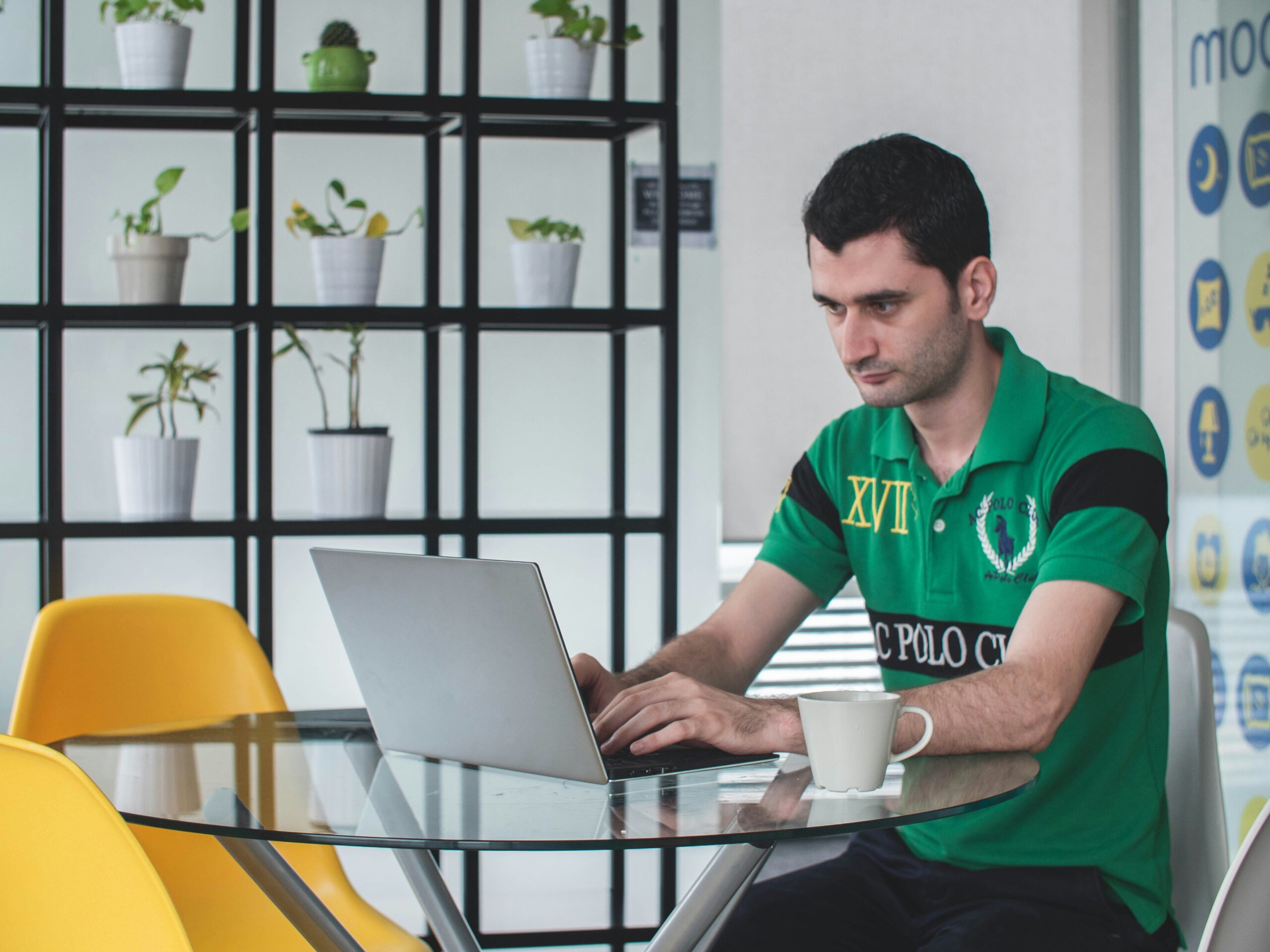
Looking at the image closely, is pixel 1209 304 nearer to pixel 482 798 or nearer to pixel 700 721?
pixel 700 721

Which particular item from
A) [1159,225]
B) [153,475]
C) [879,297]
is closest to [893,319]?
[879,297]

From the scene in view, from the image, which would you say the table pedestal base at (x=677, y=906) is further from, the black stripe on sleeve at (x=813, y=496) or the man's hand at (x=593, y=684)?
the black stripe on sleeve at (x=813, y=496)

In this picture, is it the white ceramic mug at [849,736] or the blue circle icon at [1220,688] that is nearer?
the white ceramic mug at [849,736]

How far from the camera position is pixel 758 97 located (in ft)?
11.3

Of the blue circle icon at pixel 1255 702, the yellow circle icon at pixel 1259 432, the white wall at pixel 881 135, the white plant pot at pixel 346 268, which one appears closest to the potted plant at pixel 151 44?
the white plant pot at pixel 346 268

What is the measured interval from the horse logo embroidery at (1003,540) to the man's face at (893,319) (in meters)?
0.18

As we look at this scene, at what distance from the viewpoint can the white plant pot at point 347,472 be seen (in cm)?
262

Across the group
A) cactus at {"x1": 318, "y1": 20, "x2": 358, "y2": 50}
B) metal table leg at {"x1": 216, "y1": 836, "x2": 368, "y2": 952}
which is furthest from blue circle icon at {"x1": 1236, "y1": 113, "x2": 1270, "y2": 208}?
metal table leg at {"x1": 216, "y1": 836, "x2": 368, "y2": 952}

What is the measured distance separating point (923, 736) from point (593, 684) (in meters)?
0.41

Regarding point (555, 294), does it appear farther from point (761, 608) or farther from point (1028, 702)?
point (1028, 702)

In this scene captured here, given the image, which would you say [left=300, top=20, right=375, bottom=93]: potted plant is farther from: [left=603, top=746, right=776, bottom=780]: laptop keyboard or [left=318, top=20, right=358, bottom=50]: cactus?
[left=603, top=746, right=776, bottom=780]: laptop keyboard

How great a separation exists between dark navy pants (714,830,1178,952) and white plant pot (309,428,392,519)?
4.22 ft

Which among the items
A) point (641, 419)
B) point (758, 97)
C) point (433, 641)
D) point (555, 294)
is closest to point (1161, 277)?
point (758, 97)

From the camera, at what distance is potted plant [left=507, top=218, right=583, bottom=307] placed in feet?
8.93
